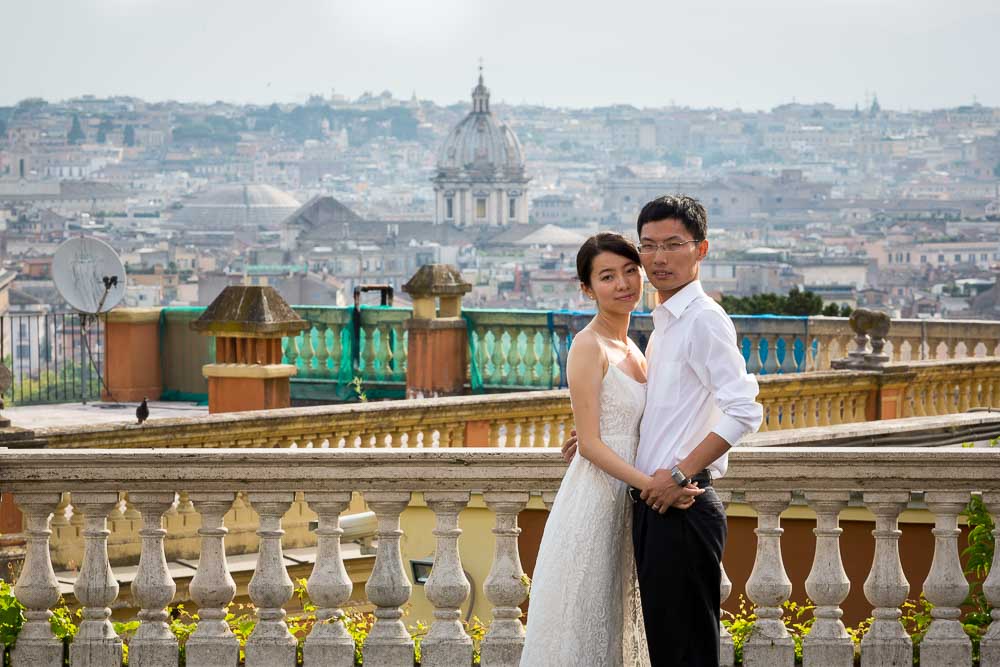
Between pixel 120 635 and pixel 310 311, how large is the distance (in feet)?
32.3

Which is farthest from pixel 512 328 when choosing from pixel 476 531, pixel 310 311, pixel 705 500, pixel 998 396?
pixel 705 500

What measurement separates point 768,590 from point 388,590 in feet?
3.09

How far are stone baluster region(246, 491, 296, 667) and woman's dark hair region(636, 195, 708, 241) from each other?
1.27 metres

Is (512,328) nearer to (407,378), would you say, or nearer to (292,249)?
(407,378)

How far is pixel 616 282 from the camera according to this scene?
14.3 ft

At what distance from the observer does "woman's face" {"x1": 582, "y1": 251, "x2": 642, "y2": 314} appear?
4.33 metres

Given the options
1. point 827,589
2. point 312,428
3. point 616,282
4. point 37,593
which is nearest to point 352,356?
point 312,428

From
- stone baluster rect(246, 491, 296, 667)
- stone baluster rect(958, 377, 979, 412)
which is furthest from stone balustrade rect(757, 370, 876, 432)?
stone baluster rect(246, 491, 296, 667)

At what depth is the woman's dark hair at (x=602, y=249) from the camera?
14.2 feet

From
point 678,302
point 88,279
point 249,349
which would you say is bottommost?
point 249,349

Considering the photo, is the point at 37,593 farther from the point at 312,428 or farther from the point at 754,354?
the point at 754,354

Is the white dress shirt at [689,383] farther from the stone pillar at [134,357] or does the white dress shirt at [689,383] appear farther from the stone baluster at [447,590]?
the stone pillar at [134,357]

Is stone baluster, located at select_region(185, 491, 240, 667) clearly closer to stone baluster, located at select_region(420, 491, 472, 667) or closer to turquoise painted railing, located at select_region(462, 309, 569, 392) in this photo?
stone baluster, located at select_region(420, 491, 472, 667)

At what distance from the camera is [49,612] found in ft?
16.5
